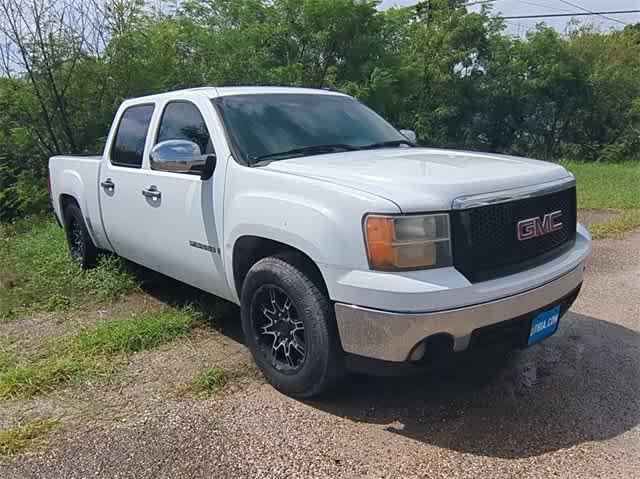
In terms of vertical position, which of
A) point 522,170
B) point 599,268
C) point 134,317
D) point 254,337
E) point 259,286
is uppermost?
point 522,170

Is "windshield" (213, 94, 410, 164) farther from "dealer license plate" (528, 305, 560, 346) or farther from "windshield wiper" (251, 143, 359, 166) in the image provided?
"dealer license plate" (528, 305, 560, 346)

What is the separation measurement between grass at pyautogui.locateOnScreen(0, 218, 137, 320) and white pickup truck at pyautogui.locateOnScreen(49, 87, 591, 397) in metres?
1.21

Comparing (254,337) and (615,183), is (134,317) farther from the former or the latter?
(615,183)

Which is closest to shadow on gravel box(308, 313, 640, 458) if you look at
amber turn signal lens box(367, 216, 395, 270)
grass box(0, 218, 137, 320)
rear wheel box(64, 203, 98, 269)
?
amber turn signal lens box(367, 216, 395, 270)

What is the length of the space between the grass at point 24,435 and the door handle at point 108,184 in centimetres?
218

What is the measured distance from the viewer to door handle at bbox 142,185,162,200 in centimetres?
406

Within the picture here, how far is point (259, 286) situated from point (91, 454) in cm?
121

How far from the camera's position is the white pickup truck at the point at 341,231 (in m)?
2.59

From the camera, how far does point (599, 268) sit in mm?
5859

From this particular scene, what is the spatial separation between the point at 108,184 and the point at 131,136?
1.52ft

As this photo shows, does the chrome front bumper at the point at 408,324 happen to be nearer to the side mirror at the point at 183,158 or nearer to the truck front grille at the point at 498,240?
the truck front grille at the point at 498,240

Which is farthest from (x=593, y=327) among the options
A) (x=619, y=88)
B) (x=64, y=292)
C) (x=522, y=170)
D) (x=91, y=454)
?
(x=619, y=88)

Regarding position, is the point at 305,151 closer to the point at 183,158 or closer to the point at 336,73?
the point at 183,158

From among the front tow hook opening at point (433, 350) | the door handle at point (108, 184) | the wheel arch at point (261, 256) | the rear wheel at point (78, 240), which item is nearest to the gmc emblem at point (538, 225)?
the front tow hook opening at point (433, 350)
